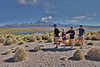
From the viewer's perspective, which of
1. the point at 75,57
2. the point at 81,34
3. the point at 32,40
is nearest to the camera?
the point at 75,57

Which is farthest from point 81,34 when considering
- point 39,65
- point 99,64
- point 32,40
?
point 32,40

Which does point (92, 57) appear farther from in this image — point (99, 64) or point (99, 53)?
point (99, 64)

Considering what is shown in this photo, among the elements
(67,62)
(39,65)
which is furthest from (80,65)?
(39,65)

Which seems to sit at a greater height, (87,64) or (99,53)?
(99,53)

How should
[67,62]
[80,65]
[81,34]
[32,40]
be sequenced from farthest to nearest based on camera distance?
[32,40], [81,34], [67,62], [80,65]

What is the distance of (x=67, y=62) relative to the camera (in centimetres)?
573

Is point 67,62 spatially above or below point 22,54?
below

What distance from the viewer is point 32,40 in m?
14.7

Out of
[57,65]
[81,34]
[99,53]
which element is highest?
[81,34]

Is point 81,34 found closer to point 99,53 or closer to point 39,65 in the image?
point 99,53

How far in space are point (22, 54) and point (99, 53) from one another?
5.33 m

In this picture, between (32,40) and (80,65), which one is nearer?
(80,65)

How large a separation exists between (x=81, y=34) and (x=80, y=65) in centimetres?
375

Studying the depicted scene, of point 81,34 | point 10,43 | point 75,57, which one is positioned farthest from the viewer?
point 10,43
